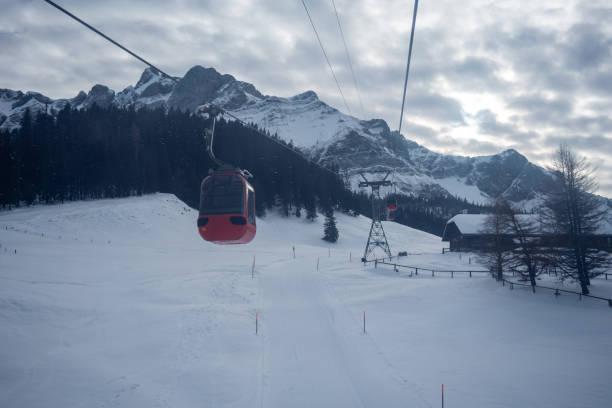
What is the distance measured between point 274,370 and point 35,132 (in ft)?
236

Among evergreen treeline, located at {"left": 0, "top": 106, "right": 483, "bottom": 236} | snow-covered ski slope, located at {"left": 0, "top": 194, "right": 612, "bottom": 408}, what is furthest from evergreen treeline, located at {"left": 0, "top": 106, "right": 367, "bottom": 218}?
snow-covered ski slope, located at {"left": 0, "top": 194, "right": 612, "bottom": 408}

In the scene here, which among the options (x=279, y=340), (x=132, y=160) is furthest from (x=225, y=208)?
(x=132, y=160)

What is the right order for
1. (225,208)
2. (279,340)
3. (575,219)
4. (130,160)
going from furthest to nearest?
(130,160) < (575,219) < (279,340) < (225,208)

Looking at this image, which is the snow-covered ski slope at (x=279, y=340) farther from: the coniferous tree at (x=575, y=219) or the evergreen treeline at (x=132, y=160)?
the evergreen treeline at (x=132, y=160)

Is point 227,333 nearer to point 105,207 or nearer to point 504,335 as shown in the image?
point 504,335

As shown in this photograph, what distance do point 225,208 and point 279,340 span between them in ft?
21.6

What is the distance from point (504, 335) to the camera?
13711 mm

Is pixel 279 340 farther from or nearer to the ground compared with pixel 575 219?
nearer to the ground

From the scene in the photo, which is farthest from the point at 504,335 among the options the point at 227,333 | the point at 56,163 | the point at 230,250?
the point at 56,163

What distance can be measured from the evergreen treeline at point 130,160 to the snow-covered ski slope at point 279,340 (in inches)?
1261

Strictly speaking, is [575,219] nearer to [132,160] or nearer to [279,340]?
[279,340]

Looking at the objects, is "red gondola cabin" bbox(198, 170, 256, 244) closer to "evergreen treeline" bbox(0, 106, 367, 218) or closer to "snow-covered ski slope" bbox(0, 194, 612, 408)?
"snow-covered ski slope" bbox(0, 194, 612, 408)

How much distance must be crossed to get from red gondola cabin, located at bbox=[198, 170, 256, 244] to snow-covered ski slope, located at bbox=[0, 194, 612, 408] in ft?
16.1

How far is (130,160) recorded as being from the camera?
5347 cm
